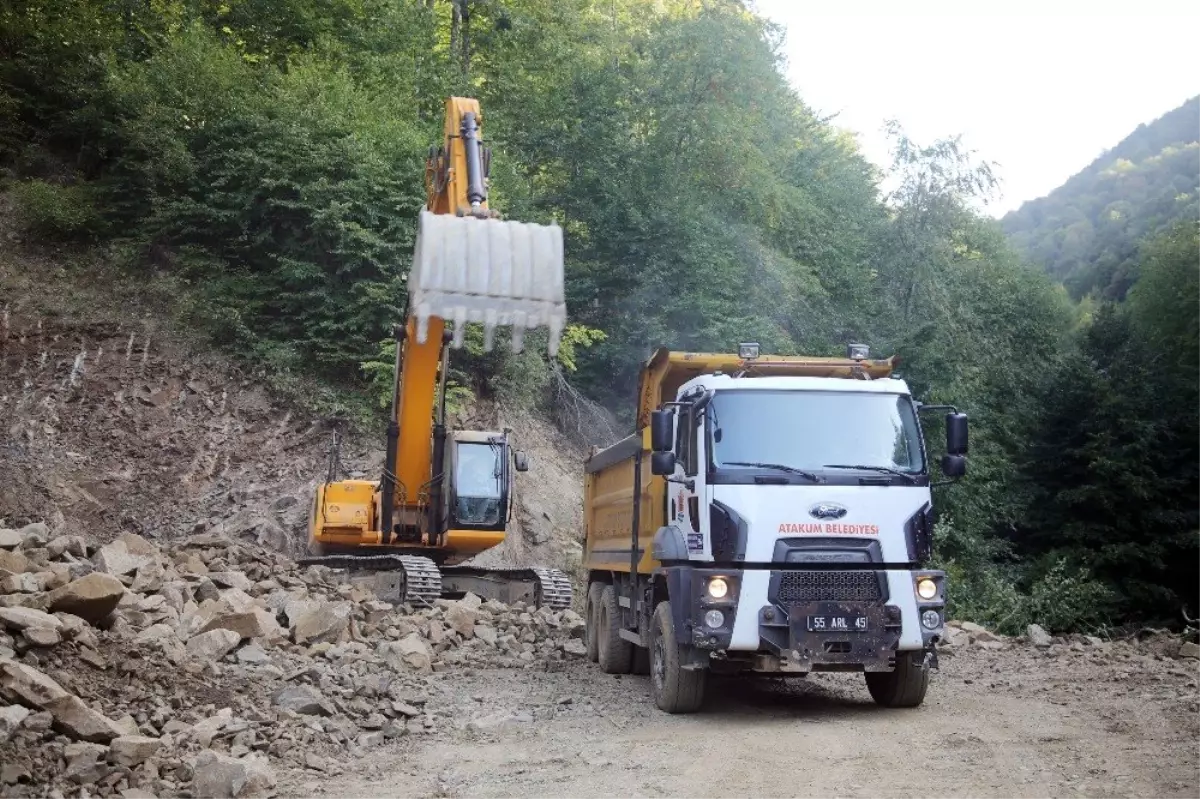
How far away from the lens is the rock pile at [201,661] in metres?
6.59

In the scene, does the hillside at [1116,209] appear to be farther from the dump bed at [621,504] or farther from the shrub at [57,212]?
the dump bed at [621,504]

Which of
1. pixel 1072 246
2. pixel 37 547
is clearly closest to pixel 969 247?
pixel 37 547

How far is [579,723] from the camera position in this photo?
910cm

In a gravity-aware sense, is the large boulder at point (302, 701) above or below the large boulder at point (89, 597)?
below

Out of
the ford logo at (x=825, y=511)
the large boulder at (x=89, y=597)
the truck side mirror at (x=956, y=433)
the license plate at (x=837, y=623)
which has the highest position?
the truck side mirror at (x=956, y=433)

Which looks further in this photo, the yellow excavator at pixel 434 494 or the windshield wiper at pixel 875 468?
the yellow excavator at pixel 434 494

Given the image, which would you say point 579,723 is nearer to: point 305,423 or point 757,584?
point 757,584

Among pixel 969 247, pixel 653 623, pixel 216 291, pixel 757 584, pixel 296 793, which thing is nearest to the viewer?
pixel 296 793

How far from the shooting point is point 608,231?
88.6 feet

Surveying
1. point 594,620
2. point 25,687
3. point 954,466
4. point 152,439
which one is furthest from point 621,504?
point 152,439

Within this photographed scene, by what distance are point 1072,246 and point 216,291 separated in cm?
7522

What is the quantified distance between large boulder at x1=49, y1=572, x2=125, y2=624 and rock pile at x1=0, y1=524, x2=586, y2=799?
12 millimetres

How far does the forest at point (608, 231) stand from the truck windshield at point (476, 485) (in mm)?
6926

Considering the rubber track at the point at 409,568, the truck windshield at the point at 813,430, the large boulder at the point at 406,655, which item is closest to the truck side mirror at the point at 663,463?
the truck windshield at the point at 813,430
